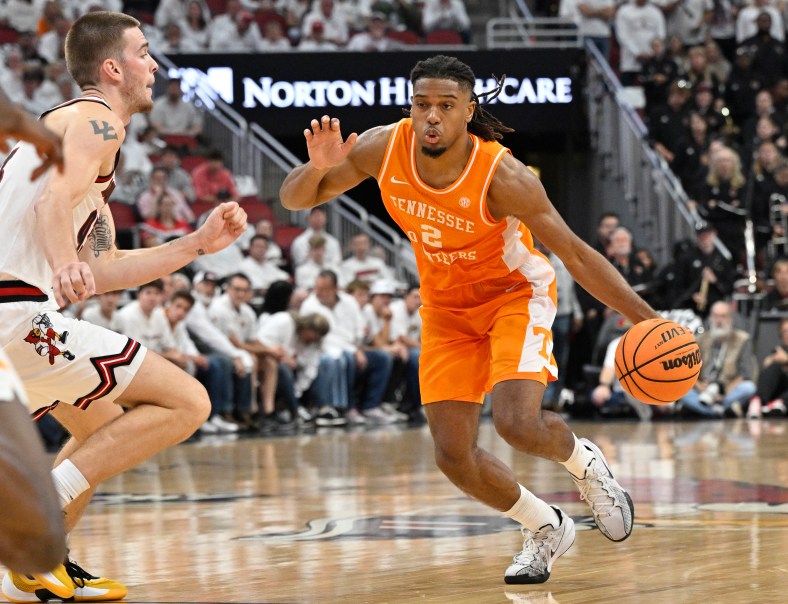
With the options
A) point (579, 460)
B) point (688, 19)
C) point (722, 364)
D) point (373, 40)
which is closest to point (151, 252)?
point (579, 460)

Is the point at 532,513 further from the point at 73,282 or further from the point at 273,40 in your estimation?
the point at 273,40

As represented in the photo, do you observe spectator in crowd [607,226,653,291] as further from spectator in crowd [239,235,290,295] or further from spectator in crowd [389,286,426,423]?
spectator in crowd [239,235,290,295]

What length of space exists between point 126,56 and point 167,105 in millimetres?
12835

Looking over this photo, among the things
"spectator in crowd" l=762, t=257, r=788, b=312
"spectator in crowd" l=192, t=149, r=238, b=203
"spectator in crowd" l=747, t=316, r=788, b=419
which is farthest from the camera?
"spectator in crowd" l=192, t=149, r=238, b=203

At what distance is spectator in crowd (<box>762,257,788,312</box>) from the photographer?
621 inches

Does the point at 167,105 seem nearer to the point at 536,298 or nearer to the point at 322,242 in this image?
the point at 322,242

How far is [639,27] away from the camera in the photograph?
19719mm

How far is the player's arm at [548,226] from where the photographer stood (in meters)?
5.38

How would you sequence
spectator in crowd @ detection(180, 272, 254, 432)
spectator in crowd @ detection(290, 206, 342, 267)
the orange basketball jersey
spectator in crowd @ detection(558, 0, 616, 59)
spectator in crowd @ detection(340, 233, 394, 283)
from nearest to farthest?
the orange basketball jersey < spectator in crowd @ detection(180, 272, 254, 432) < spectator in crowd @ detection(290, 206, 342, 267) < spectator in crowd @ detection(340, 233, 394, 283) < spectator in crowd @ detection(558, 0, 616, 59)

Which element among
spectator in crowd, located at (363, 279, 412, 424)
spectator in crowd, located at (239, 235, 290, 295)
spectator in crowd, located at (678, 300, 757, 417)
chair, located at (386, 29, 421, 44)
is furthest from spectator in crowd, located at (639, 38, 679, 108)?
spectator in crowd, located at (239, 235, 290, 295)

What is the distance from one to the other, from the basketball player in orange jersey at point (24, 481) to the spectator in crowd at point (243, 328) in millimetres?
10915

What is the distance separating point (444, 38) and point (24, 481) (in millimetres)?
16897

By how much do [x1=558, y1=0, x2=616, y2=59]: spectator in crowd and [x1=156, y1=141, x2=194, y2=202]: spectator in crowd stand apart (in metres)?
6.55

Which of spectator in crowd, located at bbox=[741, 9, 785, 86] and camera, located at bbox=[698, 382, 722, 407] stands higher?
spectator in crowd, located at bbox=[741, 9, 785, 86]
